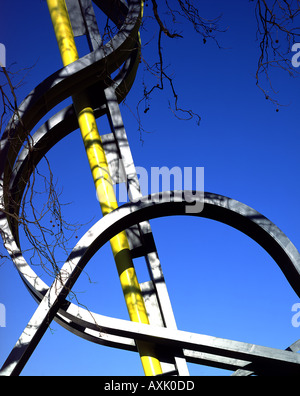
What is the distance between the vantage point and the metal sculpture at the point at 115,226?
588cm

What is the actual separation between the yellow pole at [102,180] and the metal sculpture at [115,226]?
15mm

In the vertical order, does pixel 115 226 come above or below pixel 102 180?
below

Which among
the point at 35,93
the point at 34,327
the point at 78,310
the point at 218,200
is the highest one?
the point at 35,93

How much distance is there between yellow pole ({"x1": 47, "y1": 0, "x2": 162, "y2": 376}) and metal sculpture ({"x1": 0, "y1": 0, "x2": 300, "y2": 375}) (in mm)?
15

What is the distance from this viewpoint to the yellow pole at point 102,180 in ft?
21.6

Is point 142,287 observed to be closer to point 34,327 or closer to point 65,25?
point 34,327

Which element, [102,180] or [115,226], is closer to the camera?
[115,226]

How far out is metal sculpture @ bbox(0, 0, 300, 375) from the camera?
5.88 m

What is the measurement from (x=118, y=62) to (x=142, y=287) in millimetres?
3377

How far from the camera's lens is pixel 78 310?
6.00 m

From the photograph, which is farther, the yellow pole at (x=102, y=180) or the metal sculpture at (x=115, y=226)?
the yellow pole at (x=102, y=180)

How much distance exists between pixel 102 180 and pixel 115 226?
121 centimetres

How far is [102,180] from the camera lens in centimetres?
730
